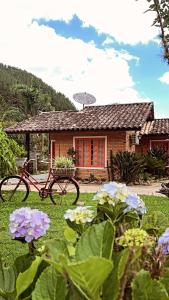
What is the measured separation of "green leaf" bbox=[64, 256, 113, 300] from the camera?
2.85 ft

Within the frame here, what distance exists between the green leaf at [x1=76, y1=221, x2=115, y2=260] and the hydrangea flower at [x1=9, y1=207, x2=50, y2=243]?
30 cm

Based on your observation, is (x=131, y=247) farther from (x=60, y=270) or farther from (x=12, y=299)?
(x=12, y=299)

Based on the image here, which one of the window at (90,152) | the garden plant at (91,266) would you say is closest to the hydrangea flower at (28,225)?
the garden plant at (91,266)

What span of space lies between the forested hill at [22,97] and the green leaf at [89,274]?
20.9 meters

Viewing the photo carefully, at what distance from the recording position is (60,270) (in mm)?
1001

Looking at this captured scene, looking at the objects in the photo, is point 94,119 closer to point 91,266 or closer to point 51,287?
point 51,287

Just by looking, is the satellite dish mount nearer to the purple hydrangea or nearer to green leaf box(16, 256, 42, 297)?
the purple hydrangea

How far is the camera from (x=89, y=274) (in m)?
0.90

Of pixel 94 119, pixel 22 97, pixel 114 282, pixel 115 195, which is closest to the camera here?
pixel 114 282

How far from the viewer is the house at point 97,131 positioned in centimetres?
1920

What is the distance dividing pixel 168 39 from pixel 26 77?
57892mm

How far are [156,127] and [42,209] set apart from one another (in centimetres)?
1372

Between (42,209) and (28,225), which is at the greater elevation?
(28,225)

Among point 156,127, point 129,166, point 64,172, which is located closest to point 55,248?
point 64,172
